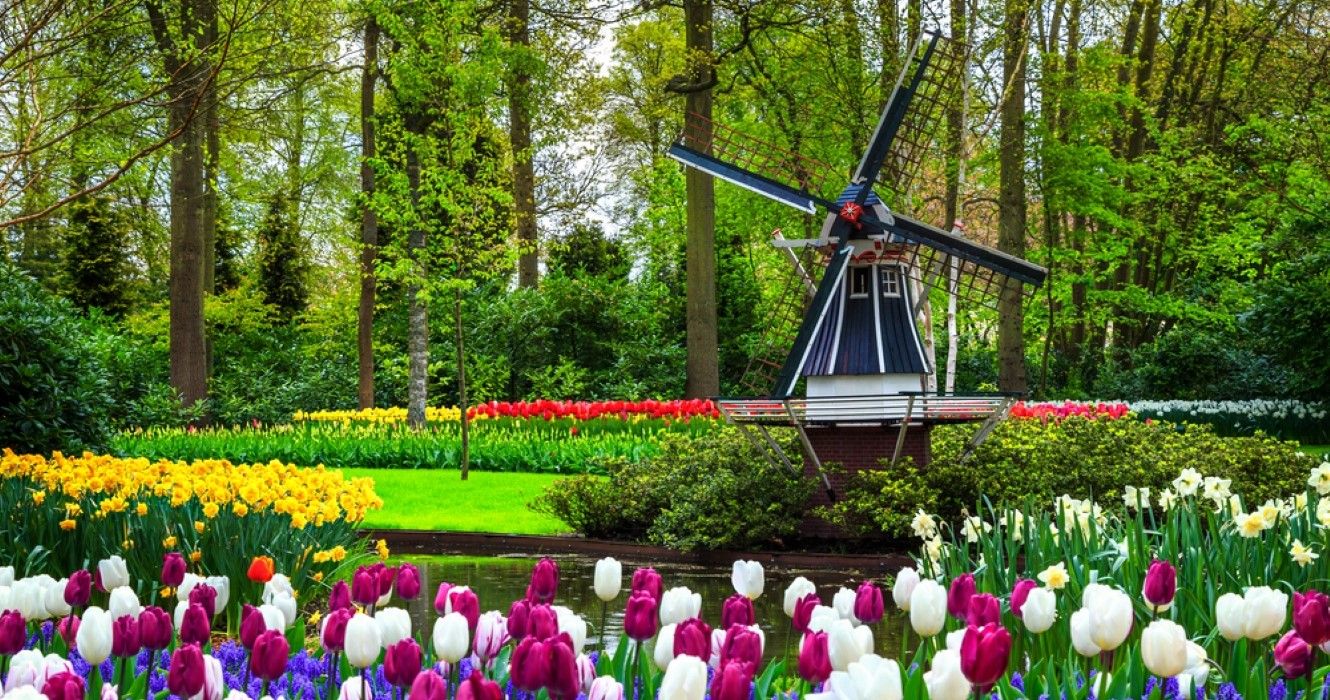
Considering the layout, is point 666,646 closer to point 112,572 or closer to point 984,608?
point 984,608

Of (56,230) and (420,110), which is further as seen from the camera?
(56,230)

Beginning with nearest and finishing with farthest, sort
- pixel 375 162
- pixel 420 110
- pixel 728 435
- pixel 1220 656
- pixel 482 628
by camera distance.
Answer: pixel 482 628
pixel 1220 656
pixel 728 435
pixel 375 162
pixel 420 110

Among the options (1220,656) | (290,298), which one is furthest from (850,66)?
(1220,656)

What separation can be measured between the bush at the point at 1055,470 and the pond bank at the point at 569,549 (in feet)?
1.52

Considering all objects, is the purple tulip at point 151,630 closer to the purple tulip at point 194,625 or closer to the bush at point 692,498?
the purple tulip at point 194,625

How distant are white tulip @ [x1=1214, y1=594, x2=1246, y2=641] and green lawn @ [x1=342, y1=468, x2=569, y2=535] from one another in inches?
371

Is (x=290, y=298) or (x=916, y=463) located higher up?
(x=290, y=298)

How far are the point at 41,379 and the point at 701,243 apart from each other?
11.5 m

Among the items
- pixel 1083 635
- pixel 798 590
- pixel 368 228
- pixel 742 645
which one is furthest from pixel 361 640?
pixel 368 228

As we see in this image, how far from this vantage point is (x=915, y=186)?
25016 millimetres

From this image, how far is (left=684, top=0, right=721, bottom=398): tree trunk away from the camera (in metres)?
20.5

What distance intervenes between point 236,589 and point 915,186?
775 inches

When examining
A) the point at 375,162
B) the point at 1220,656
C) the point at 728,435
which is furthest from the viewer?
the point at 375,162

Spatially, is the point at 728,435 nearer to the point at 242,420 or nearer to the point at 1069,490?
the point at 1069,490
